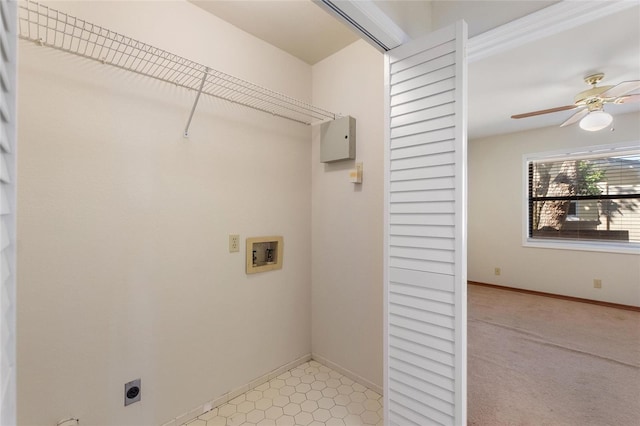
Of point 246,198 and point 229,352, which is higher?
point 246,198

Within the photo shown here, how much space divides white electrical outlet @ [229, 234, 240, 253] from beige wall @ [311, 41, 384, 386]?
650 millimetres

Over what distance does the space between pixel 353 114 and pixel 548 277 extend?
13.4 ft

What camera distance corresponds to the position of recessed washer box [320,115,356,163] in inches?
77.3

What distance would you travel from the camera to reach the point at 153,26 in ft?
4.91

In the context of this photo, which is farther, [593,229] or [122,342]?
[593,229]

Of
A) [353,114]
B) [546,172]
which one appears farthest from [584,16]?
[546,172]

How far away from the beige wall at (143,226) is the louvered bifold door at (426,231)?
95cm

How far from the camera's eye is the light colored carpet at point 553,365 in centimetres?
174

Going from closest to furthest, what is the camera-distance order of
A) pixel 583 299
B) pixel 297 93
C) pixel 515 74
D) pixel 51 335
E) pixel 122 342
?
pixel 51 335, pixel 122 342, pixel 297 93, pixel 515 74, pixel 583 299

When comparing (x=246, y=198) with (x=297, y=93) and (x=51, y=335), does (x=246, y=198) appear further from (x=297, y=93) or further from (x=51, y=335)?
(x=51, y=335)

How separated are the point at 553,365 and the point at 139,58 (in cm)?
352

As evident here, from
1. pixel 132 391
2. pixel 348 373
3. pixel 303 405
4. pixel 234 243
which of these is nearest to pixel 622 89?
pixel 348 373

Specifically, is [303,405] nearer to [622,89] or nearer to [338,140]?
[338,140]

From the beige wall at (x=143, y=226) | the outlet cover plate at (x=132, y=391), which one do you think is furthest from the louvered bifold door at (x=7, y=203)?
the outlet cover plate at (x=132, y=391)
